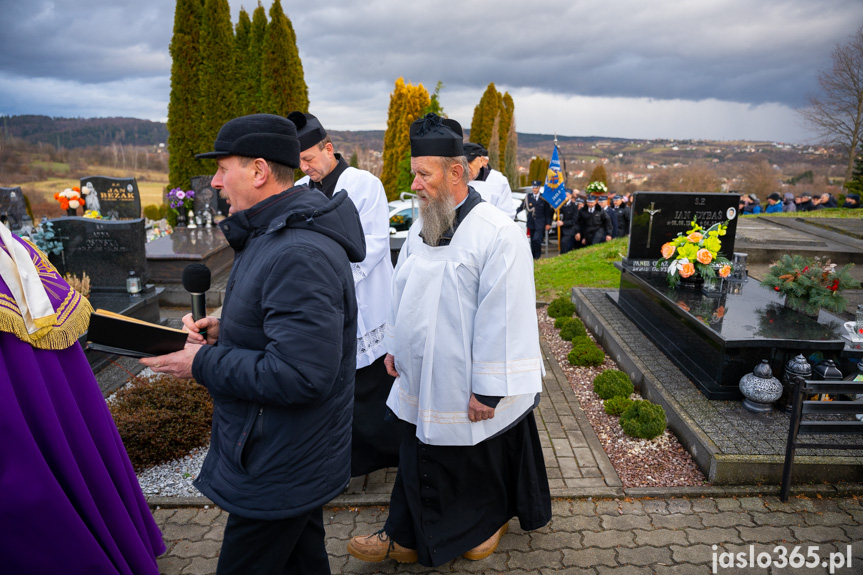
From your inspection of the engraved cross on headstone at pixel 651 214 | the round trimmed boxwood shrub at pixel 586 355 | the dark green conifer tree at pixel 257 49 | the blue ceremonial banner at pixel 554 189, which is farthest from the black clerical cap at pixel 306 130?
the dark green conifer tree at pixel 257 49

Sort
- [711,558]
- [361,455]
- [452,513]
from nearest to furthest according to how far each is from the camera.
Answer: [452,513] < [711,558] < [361,455]

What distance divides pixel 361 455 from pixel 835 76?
3180 cm

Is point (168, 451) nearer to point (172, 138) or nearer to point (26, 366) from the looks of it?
point (26, 366)

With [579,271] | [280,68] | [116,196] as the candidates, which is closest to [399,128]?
[280,68]

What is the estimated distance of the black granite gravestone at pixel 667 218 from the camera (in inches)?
263

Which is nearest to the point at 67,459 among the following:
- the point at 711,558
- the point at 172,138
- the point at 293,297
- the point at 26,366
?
the point at 26,366

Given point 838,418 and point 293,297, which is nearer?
point 293,297

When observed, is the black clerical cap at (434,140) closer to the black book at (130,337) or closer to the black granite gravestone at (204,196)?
the black book at (130,337)

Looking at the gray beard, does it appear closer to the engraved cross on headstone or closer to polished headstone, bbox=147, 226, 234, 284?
the engraved cross on headstone

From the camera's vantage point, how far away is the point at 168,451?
4152 millimetres

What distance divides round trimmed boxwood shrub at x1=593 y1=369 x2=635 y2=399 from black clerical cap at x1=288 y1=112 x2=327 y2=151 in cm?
335

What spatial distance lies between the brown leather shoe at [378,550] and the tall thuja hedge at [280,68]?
14.1m

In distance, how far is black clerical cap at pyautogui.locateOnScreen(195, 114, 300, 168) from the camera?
1.92m

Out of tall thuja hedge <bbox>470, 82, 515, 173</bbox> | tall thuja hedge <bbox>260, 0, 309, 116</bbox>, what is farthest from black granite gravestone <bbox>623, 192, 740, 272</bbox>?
tall thuja hedge <bbox>470, 82, 515, 173</bbox>
